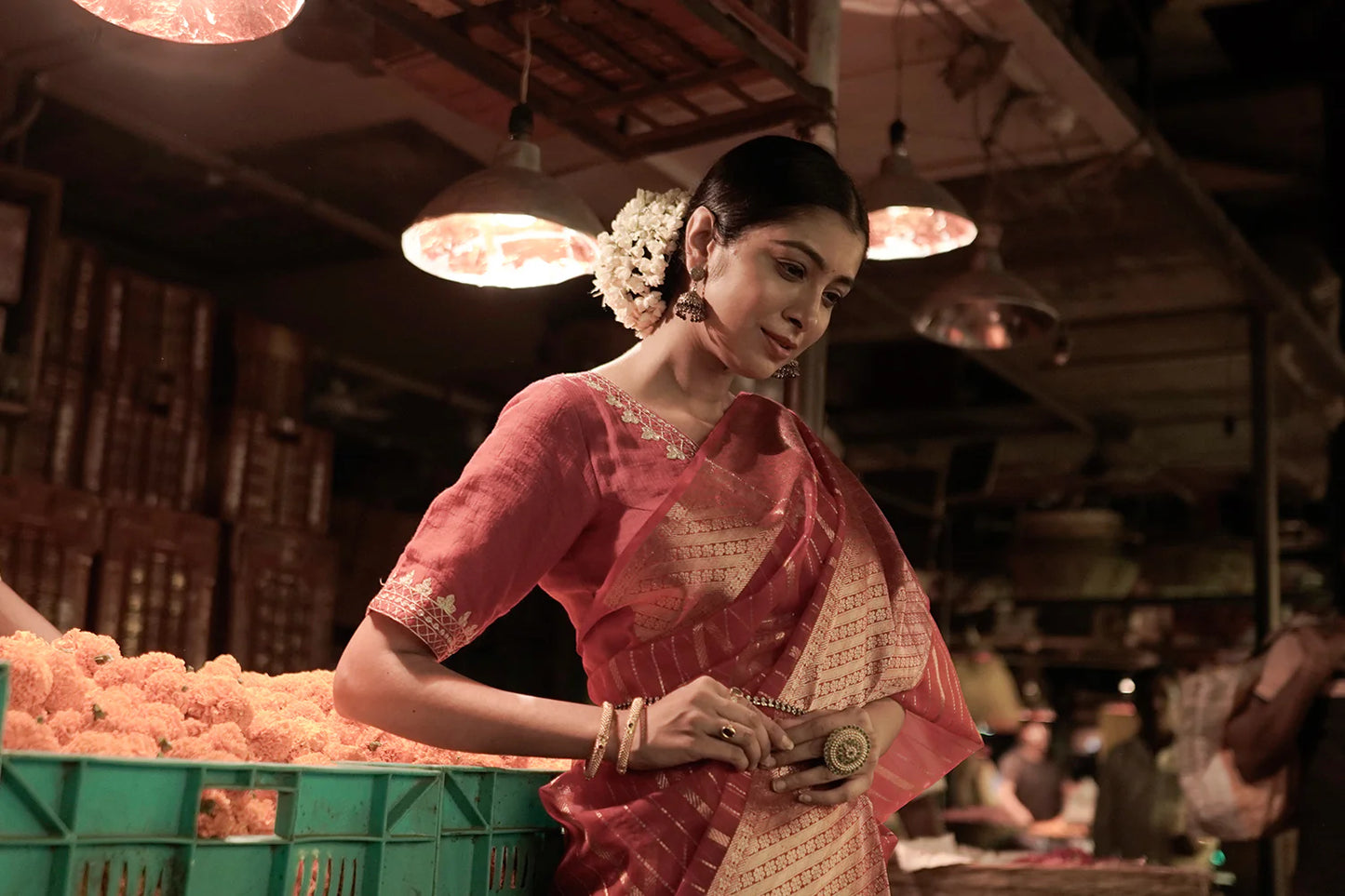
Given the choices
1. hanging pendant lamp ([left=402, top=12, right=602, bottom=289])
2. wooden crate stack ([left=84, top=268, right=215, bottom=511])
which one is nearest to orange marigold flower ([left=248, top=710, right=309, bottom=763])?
hanging pendant lamp ([left=402, top=12, right=602, bottom=289])

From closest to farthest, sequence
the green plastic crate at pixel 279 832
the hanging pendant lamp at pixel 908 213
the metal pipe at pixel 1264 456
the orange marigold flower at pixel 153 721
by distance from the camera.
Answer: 1. the green plastic crate at pixel 279 832
2. the orange marigold flower at pixel 153 721
3. the hanging pendant lamp at pixel 908 213
4. the metal pipe at pixel 1264 456

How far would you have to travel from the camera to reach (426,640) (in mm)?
1655

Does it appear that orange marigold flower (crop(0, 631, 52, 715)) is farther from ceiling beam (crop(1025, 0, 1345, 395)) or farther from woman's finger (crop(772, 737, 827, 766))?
ceiling beam (crop(1025, 0, 1345, 395))

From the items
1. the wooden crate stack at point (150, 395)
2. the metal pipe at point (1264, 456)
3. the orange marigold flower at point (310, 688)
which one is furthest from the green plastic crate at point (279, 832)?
the metal pipe at point (1264, 456)

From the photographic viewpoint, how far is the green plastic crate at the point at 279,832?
4.27 feet

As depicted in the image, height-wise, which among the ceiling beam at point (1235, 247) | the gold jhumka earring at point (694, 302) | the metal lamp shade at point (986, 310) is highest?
the ceiling beam at point (1235, 247)

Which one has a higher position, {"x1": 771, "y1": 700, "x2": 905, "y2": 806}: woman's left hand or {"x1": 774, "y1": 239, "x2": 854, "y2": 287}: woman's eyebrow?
{"x1": 774, "y1": 239, "x2": 854, "y2": 287}: woman's eyebrow

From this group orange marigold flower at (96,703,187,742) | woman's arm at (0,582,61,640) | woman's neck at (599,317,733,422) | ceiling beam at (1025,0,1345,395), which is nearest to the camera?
orange marigold flower at (96,703,187,742)

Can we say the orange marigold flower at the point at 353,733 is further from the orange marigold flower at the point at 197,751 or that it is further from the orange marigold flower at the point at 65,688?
the orange marigold flower at the point at 65,688

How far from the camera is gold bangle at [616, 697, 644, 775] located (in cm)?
167

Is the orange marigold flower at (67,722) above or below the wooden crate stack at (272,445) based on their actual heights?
below

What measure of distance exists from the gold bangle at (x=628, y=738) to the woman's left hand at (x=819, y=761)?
0.19 meters

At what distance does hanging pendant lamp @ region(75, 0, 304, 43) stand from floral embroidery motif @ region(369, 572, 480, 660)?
1.16 m

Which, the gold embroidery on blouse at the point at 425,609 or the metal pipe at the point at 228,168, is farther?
the metal pipe at the point at 228,168
